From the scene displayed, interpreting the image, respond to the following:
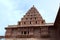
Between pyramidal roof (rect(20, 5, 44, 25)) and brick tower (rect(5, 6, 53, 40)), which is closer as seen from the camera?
brick tower (rect(5, 6, 53, 40))

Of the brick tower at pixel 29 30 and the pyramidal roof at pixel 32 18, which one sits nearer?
the brick tower at pixel 29 30

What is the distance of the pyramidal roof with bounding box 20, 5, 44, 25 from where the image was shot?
3791 centimetres

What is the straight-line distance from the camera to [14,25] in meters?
37.3

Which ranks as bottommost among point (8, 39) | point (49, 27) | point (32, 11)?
point (8, 39)

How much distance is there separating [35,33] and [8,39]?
553cm

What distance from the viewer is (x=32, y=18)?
39.1 m

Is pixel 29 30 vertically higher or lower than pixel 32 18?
lower

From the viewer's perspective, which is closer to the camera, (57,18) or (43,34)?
(57,18)

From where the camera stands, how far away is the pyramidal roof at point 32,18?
37906mm

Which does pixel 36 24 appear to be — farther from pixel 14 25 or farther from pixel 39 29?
pixel 14 25

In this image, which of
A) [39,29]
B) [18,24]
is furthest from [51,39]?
[18,24]

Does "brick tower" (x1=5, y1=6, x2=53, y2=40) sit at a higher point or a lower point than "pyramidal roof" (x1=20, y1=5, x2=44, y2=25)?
lower

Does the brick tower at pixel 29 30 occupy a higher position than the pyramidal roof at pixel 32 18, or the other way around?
the pyramidal roof at pixel 32 18

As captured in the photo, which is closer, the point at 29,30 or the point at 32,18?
the point at 29,30
